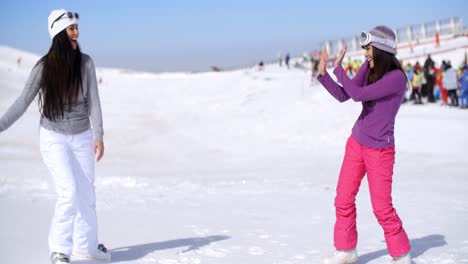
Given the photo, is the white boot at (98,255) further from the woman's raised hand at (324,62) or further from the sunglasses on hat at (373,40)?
the sunglasses on hat at (373,40)

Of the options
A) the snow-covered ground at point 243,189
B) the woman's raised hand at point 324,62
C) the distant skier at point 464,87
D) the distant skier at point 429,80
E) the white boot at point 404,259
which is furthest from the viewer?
the distant skier at point 429,80

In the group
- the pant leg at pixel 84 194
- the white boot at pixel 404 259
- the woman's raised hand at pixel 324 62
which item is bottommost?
the white boot at pixel 404 259

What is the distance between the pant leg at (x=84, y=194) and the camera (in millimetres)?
4773

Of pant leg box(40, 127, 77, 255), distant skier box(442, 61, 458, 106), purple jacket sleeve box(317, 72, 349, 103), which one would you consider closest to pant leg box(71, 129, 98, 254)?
pant leg box(40, 127, 77, 255)

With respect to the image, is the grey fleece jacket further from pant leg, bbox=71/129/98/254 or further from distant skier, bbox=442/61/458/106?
distant skier, bbox=442/61/458/106

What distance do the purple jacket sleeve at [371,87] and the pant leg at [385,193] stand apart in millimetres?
428

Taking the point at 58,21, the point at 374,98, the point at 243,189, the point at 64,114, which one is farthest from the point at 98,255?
the point at 243,189

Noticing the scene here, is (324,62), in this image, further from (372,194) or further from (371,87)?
(372,194)

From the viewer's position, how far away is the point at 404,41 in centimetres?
3912

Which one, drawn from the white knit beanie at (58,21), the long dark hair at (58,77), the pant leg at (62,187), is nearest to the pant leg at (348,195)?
the pant leg at (62,187)

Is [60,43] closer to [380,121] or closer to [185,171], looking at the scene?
[380,121]

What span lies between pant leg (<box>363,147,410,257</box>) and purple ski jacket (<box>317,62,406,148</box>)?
80mm

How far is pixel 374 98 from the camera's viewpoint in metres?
4.57

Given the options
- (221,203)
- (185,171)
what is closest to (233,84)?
(185,171)
